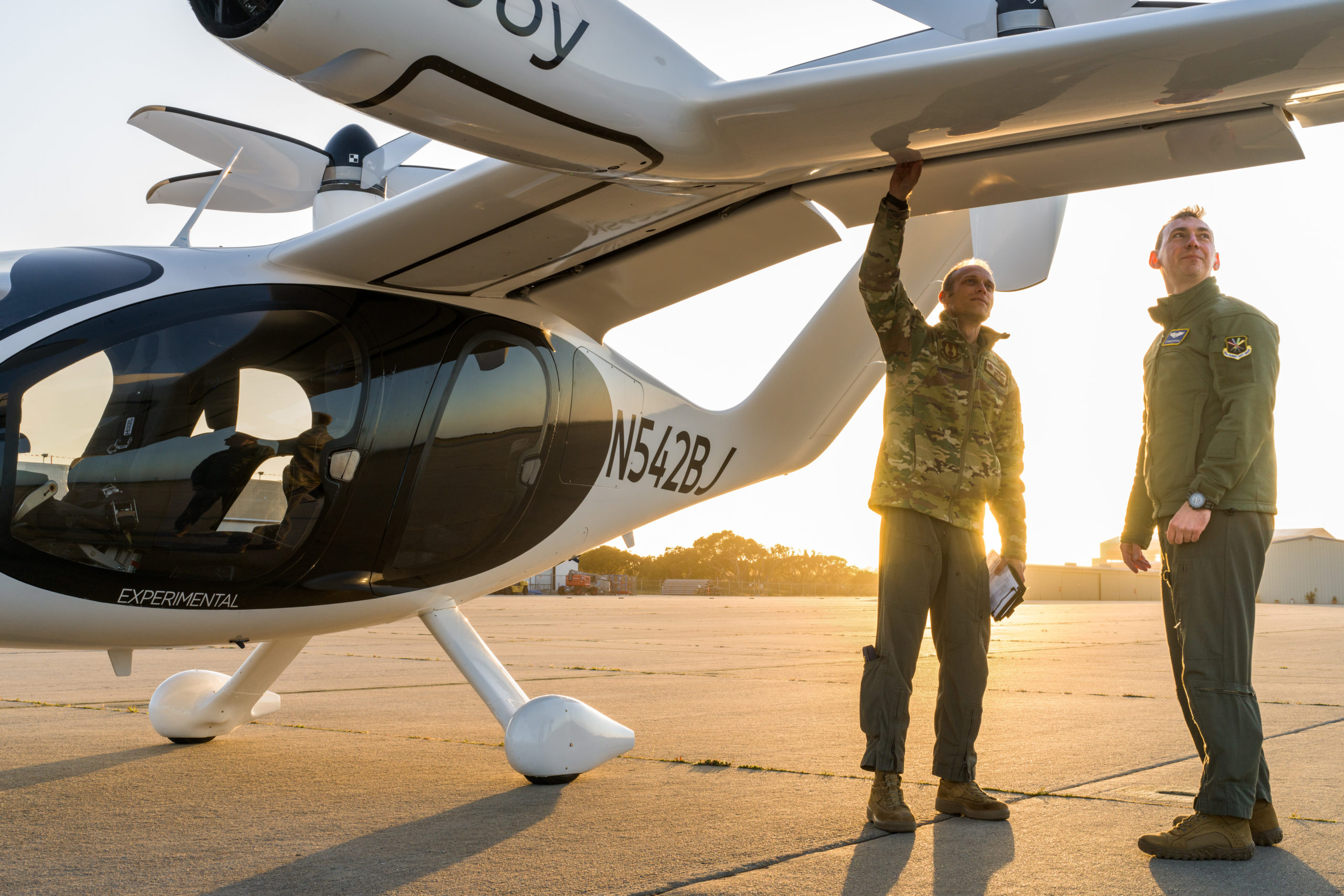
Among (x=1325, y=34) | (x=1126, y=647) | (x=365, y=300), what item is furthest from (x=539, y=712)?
(x=1126, y=647)

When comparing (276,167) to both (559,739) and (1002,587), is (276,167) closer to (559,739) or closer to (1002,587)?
(559,739)

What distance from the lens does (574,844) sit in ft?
9.61

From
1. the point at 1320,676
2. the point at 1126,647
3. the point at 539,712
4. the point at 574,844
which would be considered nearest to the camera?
the point at 574,844

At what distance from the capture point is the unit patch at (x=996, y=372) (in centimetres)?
361

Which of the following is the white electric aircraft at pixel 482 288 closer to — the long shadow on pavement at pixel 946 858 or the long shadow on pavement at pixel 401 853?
the long shadow on pavement at pixel 401 853

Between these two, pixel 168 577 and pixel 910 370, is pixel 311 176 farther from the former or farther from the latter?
pixel 910 370

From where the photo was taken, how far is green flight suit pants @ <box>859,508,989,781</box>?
127 inches

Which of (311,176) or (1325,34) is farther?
(311,176)

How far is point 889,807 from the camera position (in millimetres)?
3061

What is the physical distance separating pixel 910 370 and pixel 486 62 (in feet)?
5.79

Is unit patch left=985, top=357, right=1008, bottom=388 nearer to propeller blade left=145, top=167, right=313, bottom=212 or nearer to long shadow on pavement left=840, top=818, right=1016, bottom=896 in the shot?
long shadow on pavement left=840, top=818, right=1016, bottom=896

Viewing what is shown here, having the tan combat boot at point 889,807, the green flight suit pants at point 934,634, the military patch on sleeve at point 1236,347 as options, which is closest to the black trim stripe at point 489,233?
the green flight suit pants at point 934,634

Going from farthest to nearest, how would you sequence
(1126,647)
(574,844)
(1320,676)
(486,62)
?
1. (1126,647)
2. (1320,676)
3. (574,844)
4. (486,62)

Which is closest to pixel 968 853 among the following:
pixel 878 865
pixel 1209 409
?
pixel 878 865
